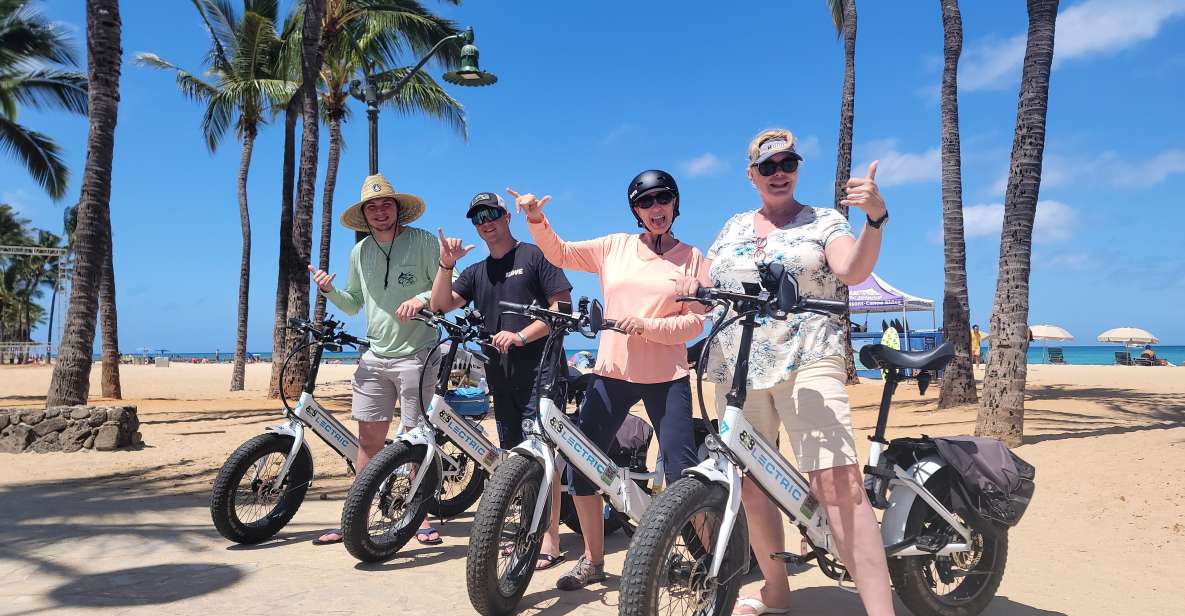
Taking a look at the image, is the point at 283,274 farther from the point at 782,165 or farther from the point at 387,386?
the point at 782,165

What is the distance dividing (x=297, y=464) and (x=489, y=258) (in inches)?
72.1

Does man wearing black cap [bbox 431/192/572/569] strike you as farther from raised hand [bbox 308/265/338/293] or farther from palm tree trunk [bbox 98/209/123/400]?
palm tree trunk [bbox 98/209/123/400]

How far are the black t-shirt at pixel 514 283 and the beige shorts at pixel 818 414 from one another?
1.64 metres

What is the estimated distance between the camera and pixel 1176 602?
3.50 metres

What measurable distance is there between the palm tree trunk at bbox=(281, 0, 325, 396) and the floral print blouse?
12.2 m

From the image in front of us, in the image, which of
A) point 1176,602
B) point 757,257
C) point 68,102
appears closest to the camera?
point 757,257

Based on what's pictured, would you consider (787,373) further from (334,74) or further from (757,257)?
(334,74)

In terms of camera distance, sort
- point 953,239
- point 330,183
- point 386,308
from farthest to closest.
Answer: point 330,183, point 953,239, point 386,308

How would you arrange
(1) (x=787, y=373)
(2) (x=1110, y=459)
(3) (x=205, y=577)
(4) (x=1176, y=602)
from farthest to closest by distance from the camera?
(2) (x=1110, y=459) < (3) (x=205, y=577) < (4) (x=1176, y=602) < (1) (x=787, y=373)

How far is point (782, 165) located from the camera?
303 cm

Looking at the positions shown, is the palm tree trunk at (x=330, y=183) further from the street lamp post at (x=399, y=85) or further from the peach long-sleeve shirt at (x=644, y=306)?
the peach long-sleeve shirt at (x=644, y=306)

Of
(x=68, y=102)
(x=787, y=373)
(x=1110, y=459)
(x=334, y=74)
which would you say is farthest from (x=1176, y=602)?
(x=68, y=102)

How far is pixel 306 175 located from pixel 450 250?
11199 millimetres

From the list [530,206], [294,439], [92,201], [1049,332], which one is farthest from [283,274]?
[1049,332]
